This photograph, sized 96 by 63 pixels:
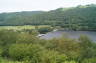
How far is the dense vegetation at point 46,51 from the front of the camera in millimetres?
27498

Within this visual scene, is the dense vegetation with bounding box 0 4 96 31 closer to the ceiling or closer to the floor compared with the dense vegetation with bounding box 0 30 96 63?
closer to the floor

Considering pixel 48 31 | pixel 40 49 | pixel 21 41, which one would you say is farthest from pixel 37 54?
pixel 48 31

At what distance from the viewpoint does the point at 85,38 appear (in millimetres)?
35250

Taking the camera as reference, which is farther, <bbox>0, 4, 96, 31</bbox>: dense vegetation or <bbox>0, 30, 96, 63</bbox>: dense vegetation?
<bbox>0, 4, 96, 31</bbox>: dense vegetation

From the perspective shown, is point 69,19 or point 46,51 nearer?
point 46,51

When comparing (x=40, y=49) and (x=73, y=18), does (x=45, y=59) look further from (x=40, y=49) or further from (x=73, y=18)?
(x=73, y=18)

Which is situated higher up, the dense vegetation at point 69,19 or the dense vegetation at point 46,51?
the dense vegetation at point 46,51

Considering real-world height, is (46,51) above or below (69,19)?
above

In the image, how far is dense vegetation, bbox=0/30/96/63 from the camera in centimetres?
2750

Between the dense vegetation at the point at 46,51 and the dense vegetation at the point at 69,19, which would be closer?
the dense vegetation at the point at 46,51

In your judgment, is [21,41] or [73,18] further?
[73,18]

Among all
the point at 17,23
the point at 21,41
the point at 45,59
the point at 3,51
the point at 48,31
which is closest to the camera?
the point at 45,59

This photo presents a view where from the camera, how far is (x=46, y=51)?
3012 cm

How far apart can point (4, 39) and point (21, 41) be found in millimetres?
3587
